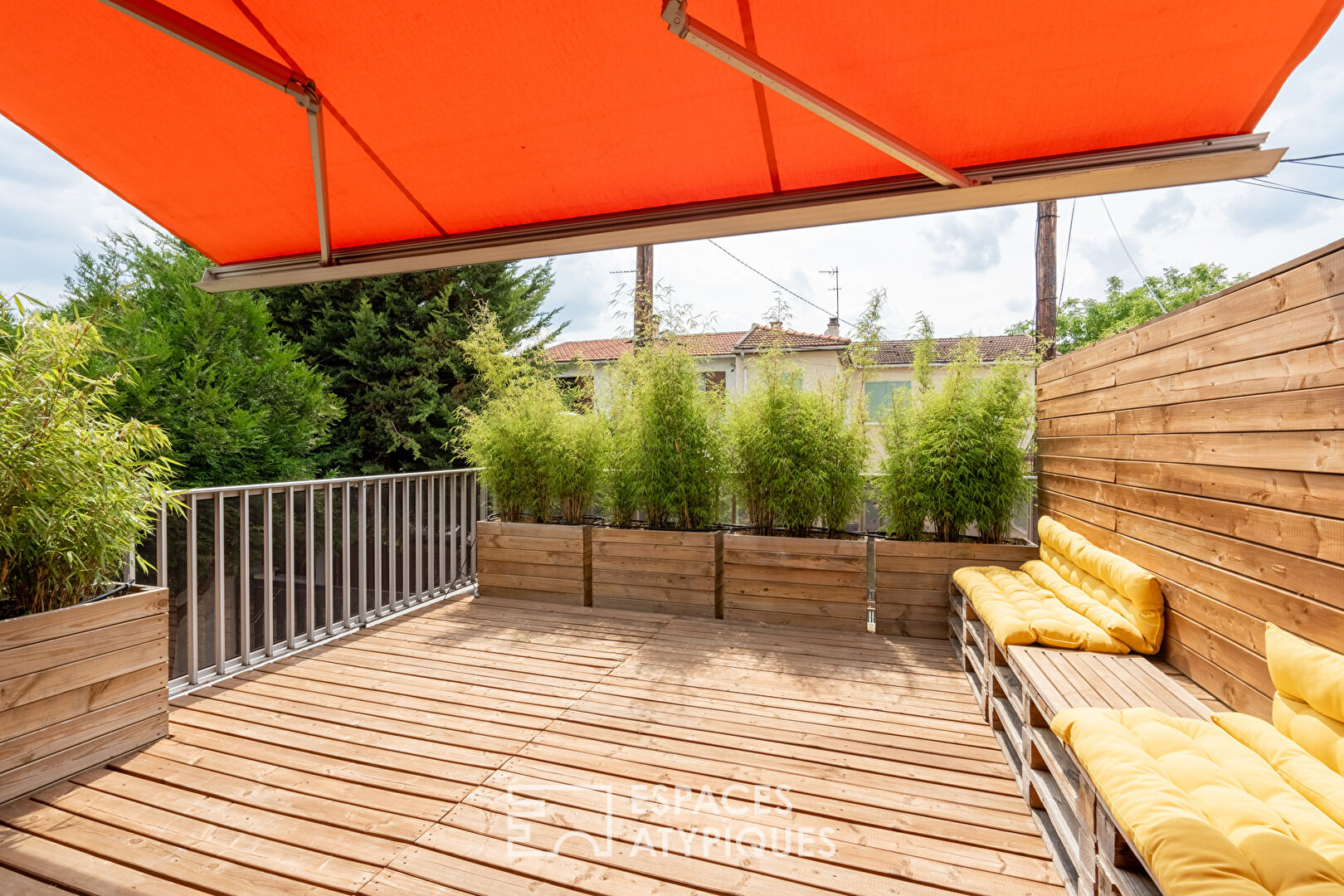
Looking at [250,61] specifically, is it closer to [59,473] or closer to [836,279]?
[59,473]

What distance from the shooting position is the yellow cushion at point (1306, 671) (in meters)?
1.26

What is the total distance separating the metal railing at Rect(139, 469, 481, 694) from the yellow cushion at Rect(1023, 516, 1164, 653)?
2993 millimetres

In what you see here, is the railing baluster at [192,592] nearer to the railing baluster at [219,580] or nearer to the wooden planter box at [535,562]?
the railing baluster at [219,580]

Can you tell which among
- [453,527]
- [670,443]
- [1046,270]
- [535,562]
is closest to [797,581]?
[670,443]

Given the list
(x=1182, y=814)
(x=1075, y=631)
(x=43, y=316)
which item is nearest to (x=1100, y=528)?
(x=1075, y=631)

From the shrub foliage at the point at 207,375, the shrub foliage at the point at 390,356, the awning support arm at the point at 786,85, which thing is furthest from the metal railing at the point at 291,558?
the awning support arm at the point at 786,85

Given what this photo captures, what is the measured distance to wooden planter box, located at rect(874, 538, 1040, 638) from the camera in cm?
326

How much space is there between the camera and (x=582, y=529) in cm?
392

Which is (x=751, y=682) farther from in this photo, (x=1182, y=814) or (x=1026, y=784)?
(x=1182, y=814)

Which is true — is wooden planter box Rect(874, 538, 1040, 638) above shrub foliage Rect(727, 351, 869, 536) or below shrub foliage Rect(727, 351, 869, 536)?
below

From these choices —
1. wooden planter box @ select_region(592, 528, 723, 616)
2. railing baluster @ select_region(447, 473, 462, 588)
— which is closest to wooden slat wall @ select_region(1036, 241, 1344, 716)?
wooden planter box @ select_region(592, 528, 723, 616)

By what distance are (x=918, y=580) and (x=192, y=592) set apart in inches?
132

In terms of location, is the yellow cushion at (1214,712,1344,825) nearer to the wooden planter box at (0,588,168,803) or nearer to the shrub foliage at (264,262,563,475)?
the wooden planter box at (0,588,168,803)

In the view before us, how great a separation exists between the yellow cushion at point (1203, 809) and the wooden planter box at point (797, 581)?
1973 millimetres
